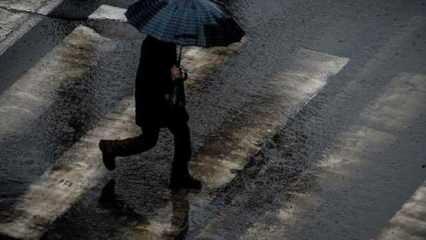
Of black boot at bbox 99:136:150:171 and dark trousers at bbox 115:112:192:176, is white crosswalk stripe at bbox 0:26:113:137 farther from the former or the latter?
dark trousers at bbox 115:112:192:176

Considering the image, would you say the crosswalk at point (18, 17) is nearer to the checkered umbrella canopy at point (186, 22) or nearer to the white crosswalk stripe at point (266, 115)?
the white crosswalk stripe at point (266, 115)

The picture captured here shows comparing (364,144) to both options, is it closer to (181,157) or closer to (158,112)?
(181,157)

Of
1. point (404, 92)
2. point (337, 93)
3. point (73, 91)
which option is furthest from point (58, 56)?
point (404, 92)

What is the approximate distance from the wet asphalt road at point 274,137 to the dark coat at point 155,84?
74 cm

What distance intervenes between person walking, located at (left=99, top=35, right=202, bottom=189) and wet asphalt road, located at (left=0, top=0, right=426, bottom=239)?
0.81ft

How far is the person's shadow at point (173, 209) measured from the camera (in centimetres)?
823

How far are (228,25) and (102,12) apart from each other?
400 cm

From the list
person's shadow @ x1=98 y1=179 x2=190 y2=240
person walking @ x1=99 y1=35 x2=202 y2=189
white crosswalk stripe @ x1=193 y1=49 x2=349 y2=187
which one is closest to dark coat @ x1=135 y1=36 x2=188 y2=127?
person walking @ x1=99 y1=35 x2=202 y2=189

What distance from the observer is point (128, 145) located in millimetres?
8688

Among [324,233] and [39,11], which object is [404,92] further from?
[39,11]

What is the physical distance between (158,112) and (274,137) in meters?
1.62

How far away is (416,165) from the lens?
30.2 ft

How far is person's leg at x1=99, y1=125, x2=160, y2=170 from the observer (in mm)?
8641

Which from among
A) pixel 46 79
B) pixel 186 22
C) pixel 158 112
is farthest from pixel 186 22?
pixel 46 79
